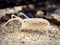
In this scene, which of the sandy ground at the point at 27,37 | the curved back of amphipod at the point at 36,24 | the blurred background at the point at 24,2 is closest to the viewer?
the sandy ground at the point at 27,37

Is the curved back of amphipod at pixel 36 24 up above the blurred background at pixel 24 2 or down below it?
above

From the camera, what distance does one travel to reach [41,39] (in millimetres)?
1476

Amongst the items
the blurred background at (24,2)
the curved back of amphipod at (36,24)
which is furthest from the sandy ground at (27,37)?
the blurred background at (24,2)

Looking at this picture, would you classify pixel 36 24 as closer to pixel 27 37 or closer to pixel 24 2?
pixel 27 37

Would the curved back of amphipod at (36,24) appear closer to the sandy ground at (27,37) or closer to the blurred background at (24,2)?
the sandy ground at (27,37)

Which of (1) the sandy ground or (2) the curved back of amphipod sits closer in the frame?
(1) the sandy ground

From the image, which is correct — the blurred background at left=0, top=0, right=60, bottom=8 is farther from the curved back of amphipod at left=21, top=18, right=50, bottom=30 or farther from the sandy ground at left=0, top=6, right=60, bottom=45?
the curved back of amphipod at left=21, top=18, right=50, bottom=30

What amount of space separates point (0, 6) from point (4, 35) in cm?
73

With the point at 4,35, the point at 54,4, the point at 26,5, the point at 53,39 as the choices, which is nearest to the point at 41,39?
the point at 53,39

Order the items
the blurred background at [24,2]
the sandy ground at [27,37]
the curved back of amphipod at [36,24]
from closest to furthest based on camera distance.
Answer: the sandy ground at [27,37] < the curved back of amphipod at [36,24] < the blurred background at [24,2]

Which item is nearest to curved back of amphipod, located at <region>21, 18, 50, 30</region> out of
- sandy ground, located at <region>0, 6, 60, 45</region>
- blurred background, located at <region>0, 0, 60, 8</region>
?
sandy ground, located at <region>0, 6, 60, 45</region>

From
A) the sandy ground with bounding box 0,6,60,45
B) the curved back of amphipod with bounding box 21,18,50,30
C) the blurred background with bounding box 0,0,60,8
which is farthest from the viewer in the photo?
the blurred background with bounding box 0,0,60,8

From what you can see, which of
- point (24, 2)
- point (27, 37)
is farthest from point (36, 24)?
point (24, 2)

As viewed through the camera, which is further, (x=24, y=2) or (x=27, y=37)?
(x=24, y=2)
